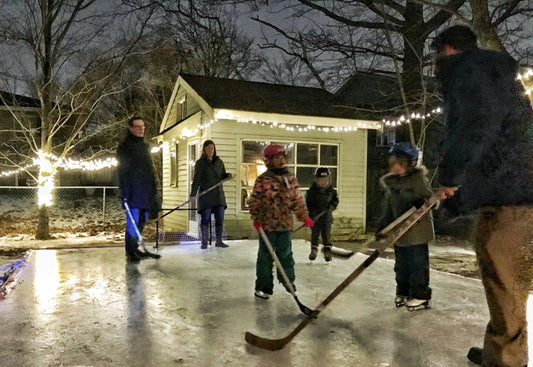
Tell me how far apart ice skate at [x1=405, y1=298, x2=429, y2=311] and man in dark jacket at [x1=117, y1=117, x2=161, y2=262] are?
3123mm

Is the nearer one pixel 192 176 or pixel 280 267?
pixel 280 267

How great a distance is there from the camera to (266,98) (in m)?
11.2

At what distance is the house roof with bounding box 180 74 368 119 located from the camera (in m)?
10.0

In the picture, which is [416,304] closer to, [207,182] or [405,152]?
[405,152]

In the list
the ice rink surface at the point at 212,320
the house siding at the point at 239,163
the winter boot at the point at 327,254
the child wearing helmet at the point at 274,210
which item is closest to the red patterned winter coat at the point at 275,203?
the child wearing helmet at the point at 274,210

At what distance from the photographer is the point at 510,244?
6.63ft

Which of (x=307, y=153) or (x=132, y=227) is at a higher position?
(x=307, y=153)

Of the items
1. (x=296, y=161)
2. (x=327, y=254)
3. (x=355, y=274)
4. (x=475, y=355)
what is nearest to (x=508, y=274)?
(x=475, y=355)

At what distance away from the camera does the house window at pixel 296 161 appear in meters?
10.4

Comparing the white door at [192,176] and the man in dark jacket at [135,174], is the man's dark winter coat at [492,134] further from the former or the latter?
the white door at [192,176]

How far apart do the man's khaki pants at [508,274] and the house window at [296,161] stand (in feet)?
27.4

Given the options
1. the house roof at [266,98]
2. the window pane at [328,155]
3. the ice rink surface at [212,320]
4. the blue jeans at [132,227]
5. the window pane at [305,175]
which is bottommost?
the ice rink surface at [212,320]

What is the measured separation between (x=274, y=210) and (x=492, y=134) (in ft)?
6.49

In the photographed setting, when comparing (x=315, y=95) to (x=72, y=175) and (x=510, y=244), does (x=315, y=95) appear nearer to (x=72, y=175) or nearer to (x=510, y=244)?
(x=510, y=244)
